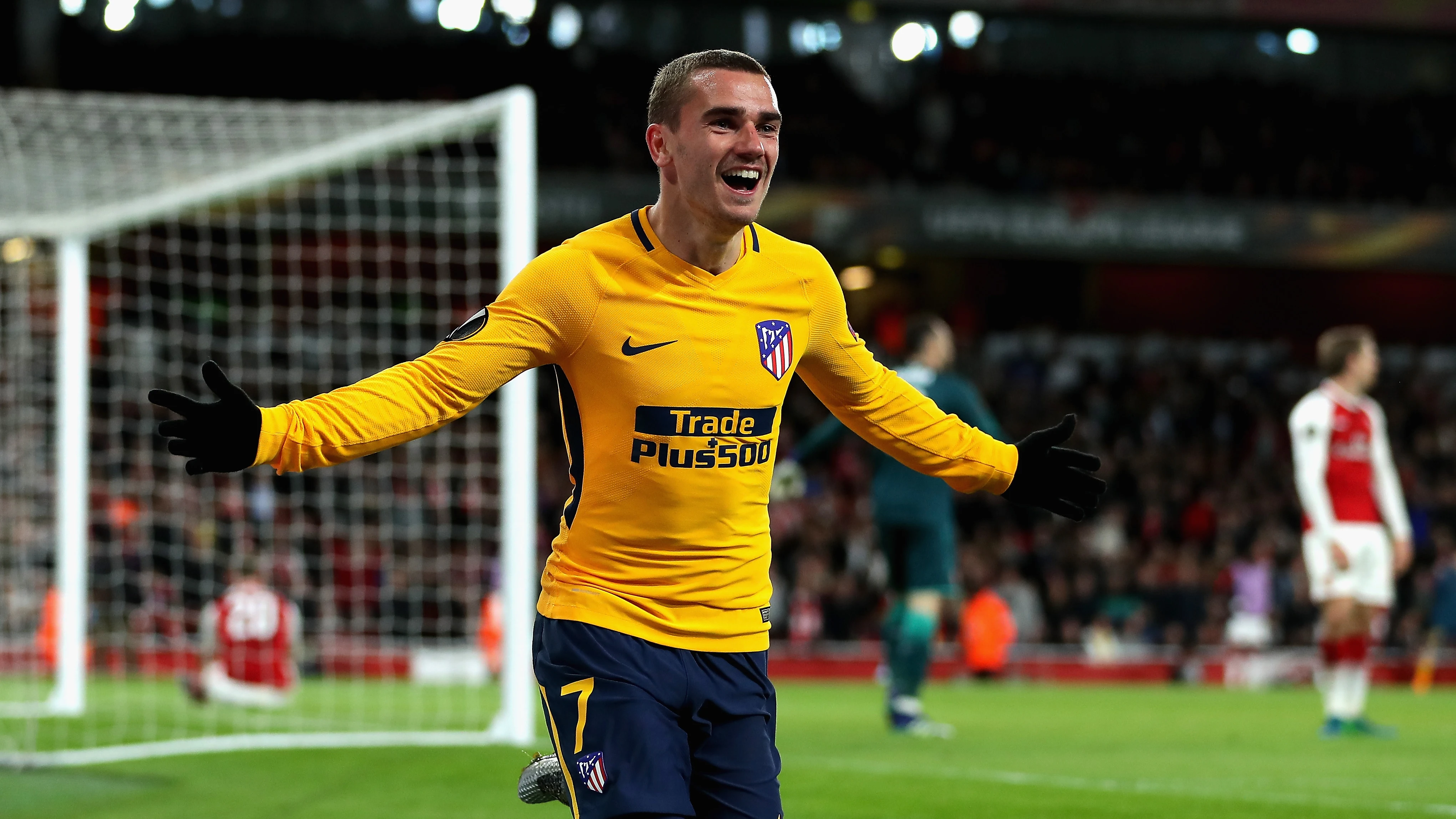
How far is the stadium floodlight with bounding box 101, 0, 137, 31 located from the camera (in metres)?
21.9

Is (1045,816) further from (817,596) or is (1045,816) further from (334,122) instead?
(817,596)

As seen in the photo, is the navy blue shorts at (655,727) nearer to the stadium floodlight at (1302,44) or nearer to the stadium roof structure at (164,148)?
the stadium roof structure at (164,148)

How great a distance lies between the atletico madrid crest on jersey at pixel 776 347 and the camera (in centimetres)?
345

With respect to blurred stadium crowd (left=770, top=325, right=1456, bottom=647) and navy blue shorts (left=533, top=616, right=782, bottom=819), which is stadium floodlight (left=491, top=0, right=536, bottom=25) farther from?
navy blue shorts (left=533, top=616, right=782, bottom=819)

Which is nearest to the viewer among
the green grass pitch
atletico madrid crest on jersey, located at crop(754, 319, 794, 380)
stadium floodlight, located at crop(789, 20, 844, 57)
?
atletico madrid crest on jersey, located at crop(754, 319, 794, 380)

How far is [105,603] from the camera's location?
1544 centimetres

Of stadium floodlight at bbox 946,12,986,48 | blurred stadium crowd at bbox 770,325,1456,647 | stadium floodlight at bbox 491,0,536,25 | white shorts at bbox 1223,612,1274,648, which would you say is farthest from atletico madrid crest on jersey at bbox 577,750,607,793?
stadium floodlight at bbox 946,12,986,48

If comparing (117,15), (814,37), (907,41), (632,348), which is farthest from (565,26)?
(632,348)

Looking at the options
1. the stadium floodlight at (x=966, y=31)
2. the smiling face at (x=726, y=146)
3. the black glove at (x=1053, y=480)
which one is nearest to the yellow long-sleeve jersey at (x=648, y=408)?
the smiling face at (x=726, y=146)

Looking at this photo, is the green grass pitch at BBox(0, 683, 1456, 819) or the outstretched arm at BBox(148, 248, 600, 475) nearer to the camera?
the outstretched arm at BBox(148, 248, 600, 475)

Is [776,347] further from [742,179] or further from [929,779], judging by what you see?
[929,779]

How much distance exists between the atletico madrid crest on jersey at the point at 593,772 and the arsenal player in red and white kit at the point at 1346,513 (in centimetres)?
698

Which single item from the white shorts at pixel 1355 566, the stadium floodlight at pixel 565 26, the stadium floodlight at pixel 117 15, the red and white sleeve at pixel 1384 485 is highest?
the stadium floodlight at pixel 565 26

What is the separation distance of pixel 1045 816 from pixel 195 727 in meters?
5.81
